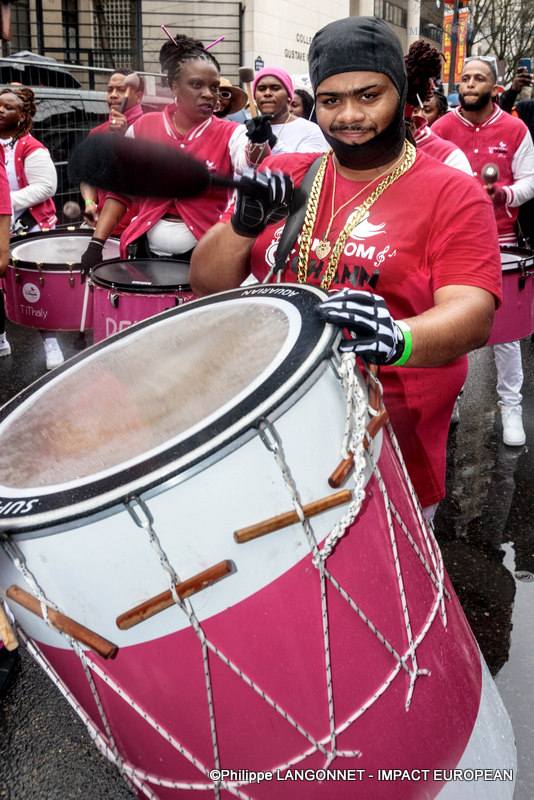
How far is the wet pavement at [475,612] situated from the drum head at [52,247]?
856mm

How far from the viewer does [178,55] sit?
3.28 m

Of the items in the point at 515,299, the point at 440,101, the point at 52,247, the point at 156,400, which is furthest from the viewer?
the point at 440,101

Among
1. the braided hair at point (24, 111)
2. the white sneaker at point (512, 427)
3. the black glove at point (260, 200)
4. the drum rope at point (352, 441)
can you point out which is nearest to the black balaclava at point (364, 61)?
the black glove at point (260, 200)

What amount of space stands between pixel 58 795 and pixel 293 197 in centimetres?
159

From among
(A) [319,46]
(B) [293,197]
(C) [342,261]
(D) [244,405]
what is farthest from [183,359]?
(A) [319,46]

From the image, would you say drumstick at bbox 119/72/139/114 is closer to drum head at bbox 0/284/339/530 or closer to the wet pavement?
the wet pavement

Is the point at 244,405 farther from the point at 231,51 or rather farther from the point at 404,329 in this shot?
the point at 231,51

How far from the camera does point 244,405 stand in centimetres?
103

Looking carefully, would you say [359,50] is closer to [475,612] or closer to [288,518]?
[288,518]

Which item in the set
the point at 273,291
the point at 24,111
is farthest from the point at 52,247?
the point at 273,291

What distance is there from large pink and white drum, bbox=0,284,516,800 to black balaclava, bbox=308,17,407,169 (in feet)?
1.61

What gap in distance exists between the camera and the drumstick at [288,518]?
1.01 m

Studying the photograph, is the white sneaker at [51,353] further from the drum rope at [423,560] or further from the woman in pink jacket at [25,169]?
the drum rope at [423,560]

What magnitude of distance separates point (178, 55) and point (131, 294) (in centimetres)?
134
